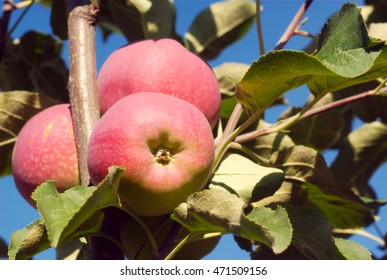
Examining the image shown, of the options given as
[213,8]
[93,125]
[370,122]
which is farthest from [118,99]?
[370,122]

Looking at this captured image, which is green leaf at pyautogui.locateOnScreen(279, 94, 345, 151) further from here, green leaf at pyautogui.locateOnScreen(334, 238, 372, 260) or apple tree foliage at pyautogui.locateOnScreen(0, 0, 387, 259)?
green leaf at pyautogui.locateOnScreen(334, 238, 372, 260)

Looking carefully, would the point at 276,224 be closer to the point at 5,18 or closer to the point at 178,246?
the point at 178,246

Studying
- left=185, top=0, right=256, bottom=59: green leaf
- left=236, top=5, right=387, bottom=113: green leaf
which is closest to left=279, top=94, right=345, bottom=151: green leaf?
left=185, top=0, right=256, bottom=59: green leaf

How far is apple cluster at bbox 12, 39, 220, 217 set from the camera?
101cm

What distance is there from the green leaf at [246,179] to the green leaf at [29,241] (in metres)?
0.32

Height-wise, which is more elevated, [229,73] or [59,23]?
[59,23]

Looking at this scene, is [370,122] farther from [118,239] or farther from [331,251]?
[118,239]

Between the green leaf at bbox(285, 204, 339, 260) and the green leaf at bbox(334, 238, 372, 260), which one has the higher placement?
the green leaf at bbox(285, 204, 339, 260)

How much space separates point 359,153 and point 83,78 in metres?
0.90

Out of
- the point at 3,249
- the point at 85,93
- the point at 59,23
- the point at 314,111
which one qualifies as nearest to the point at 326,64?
the point at 314,111

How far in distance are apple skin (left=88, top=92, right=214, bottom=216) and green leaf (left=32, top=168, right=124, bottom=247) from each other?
0.06m

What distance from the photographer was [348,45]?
99 cm

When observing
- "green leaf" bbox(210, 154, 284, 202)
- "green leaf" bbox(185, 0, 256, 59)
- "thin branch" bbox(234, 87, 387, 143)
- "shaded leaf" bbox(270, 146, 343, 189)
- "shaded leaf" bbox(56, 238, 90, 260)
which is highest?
"green leaf" bbox(185, 0, 256, 59)

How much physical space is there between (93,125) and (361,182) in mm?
963
